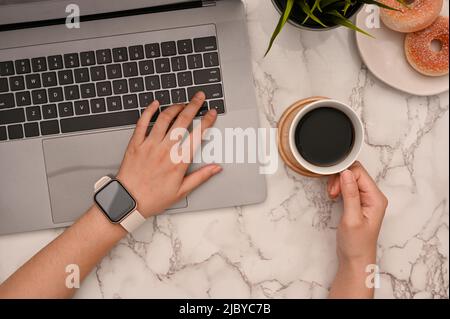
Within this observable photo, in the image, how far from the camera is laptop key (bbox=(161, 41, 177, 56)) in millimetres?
679

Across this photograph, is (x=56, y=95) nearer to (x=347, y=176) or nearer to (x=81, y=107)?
(x=81, y=107)

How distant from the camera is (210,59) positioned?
0.68 m

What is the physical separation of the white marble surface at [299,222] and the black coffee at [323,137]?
0.08m

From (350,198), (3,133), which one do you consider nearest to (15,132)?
(3,133)

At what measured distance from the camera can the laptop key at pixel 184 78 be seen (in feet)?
2.23

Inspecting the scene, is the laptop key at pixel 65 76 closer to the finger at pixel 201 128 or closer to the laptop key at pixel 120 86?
the laptop key at pixel 120 86

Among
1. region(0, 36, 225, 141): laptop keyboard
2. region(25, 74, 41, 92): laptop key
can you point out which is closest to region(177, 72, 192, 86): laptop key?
region(0, 36, 225, 141): laptop keyboard

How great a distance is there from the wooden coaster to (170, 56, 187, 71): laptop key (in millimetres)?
173

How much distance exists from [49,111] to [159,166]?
19 centimetres

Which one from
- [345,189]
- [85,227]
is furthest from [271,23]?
[85,227]

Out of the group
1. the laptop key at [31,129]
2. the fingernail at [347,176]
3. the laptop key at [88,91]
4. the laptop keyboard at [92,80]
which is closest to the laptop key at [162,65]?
the laptop keyboard at [92,80]

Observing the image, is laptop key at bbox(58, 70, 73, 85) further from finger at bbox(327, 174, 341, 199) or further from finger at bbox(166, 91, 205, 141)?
finger at bbox(327, 174, 341, 199)
